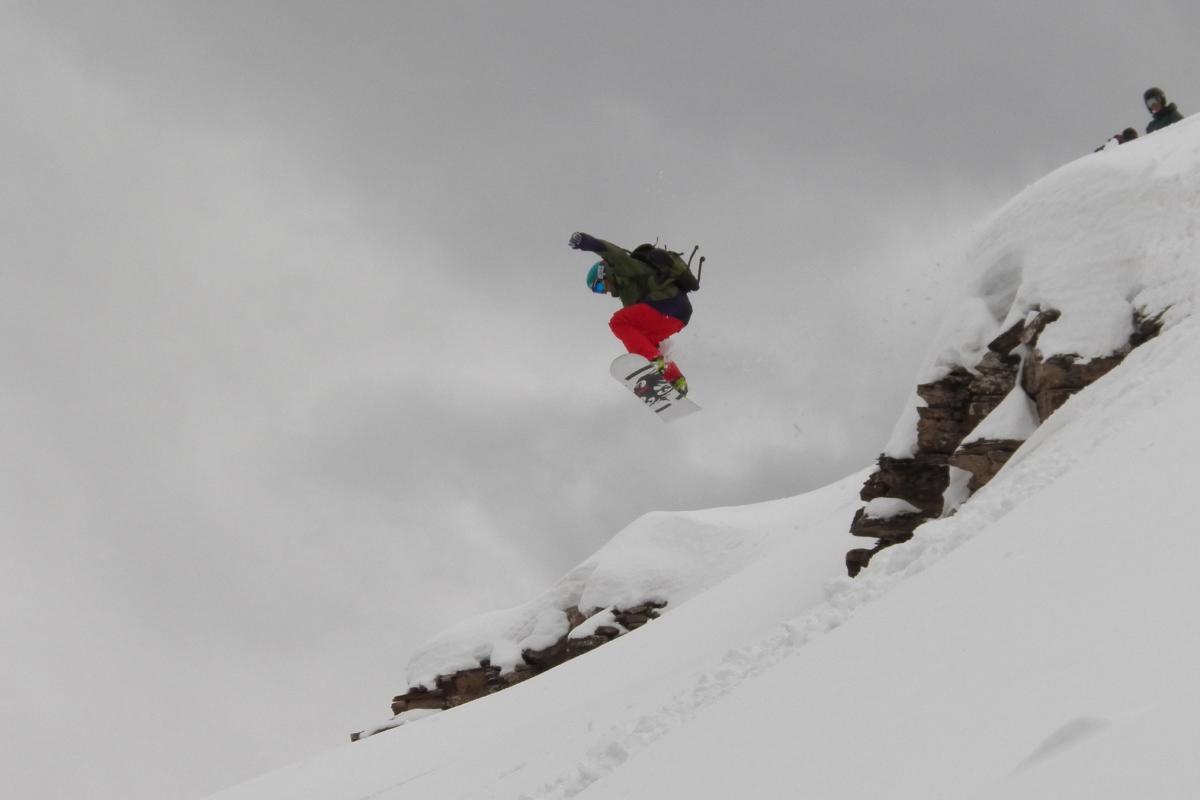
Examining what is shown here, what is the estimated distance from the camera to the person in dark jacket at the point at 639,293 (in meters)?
10.7

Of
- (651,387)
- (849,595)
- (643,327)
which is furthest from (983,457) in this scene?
(849,595)

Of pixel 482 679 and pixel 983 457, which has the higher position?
pixel 482 679

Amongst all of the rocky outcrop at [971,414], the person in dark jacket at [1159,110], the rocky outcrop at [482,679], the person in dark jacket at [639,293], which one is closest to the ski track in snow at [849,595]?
the rocky outcrop at [971,414]

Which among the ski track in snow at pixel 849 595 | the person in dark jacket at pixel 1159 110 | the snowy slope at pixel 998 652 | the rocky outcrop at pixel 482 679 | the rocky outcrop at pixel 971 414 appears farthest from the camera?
the rocky outcrop at pixel 482 679

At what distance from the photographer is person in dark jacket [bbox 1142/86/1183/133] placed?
778 inches

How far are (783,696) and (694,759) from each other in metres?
0.63

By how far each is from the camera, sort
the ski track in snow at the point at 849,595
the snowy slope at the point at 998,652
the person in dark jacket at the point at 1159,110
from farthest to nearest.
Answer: the person in dark jacket at the point at 1159,110
the ski track in snow at the point at 849,595
the snowy slope at the point at 998,652

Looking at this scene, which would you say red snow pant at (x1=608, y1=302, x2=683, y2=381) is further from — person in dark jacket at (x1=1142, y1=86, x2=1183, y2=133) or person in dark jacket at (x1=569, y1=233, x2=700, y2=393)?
person in dark jacket at (x1=1142, y1=86, x2=1183, y2=133)

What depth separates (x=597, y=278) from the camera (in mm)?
10883

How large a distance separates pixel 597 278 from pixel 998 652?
7.60 meters

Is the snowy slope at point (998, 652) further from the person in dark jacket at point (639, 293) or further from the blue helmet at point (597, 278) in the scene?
the blue helmet at point (597, 278)

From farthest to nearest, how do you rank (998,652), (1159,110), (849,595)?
(1159,110), (849,595), (998,652)

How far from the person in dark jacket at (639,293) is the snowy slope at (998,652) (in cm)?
407

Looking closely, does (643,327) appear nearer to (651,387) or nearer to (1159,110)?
(651,387)
